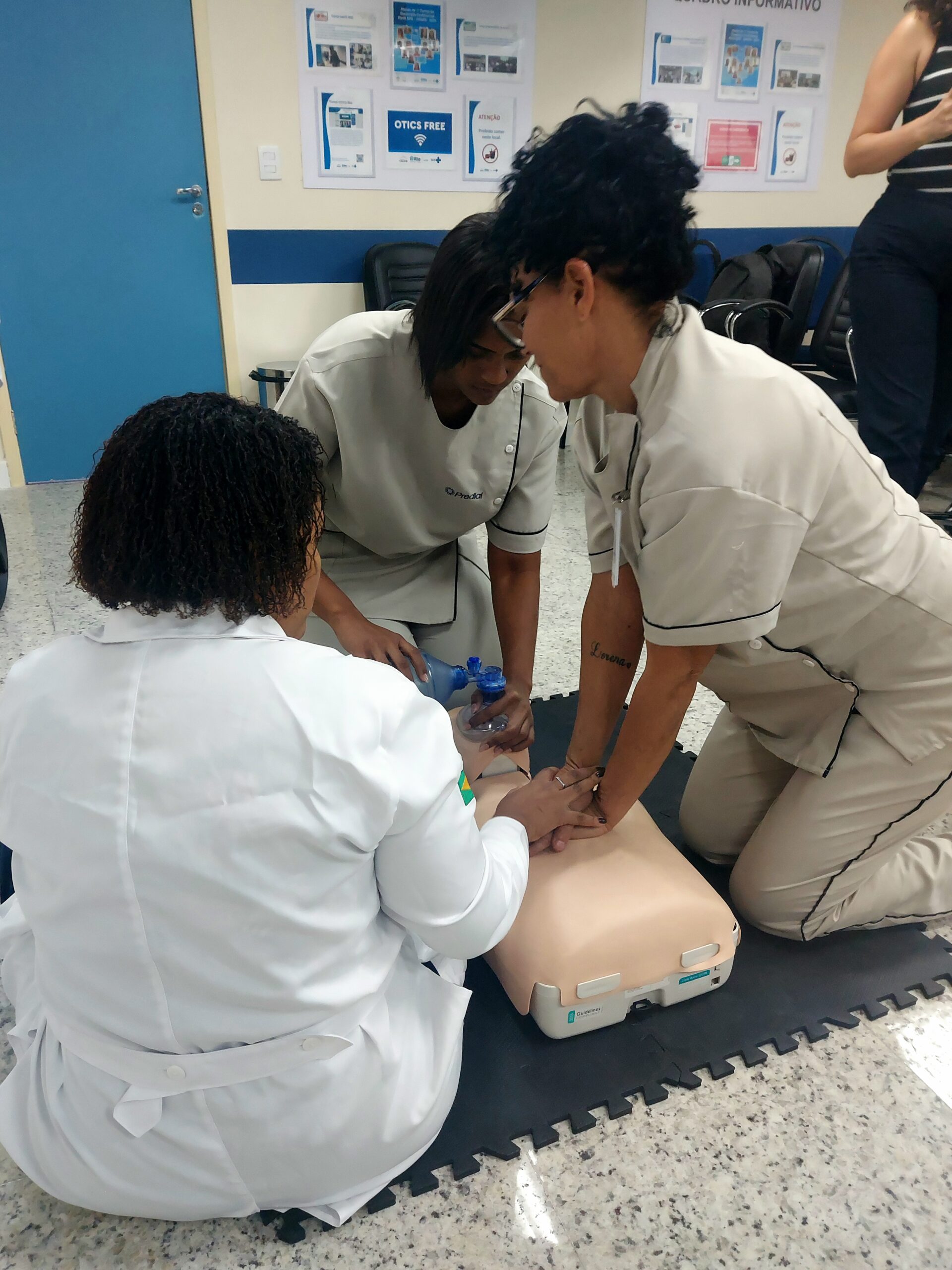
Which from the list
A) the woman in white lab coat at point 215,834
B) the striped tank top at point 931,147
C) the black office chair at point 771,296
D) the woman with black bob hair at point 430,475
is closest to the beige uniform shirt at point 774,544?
the woman with black bob hair at point 430,475

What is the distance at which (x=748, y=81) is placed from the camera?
14.3 ft

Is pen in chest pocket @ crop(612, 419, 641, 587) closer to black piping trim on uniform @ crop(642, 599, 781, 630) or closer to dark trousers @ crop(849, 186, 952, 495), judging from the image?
black piping trim on uniform @ crop(642, 599, 781, 630)

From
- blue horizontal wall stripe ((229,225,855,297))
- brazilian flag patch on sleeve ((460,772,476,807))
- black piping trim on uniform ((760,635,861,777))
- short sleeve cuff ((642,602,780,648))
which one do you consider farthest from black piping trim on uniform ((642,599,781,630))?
blue horizontal wall stripe ((229,225,855,297))

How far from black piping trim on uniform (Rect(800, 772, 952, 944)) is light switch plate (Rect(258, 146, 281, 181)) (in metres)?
3.68

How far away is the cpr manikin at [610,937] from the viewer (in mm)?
1201

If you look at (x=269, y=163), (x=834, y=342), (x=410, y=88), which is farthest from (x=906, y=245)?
(x=269, y=163)

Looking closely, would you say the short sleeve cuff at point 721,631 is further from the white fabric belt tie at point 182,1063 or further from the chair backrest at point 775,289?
the chair backrest at point 775,289

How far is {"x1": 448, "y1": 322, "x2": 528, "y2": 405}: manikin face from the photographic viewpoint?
Result: 1300mm

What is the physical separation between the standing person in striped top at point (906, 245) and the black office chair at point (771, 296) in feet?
4.67

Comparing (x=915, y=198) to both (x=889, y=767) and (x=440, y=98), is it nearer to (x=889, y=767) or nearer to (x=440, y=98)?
(x=889, y=767)

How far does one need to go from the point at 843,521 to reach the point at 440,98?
364cm

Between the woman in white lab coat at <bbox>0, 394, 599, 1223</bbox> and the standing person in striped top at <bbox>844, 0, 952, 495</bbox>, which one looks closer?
the woman in white lab coat at <bbox>0, 394, 599, 1223</bbox>

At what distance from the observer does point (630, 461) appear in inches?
46.7

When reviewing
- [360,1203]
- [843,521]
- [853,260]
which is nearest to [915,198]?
[853,260]
